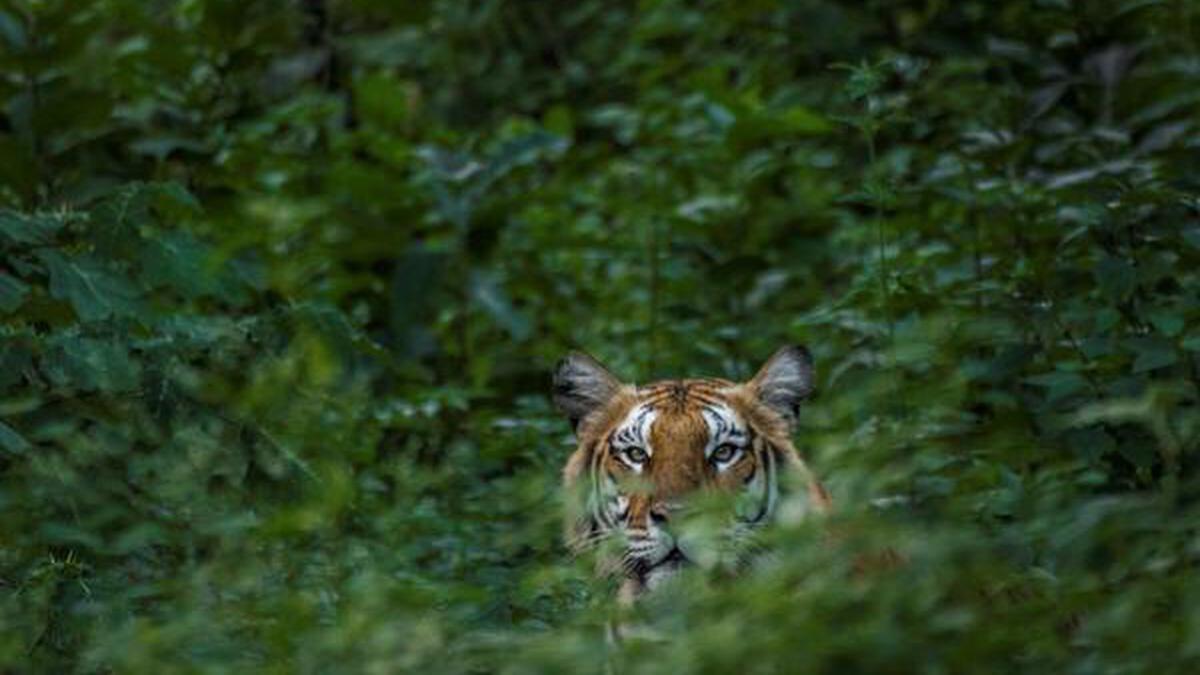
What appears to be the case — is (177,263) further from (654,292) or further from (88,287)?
(654,292)

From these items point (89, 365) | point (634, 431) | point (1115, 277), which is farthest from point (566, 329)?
point (89, 365)

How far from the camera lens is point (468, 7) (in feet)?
41.6

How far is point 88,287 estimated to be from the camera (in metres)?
6.13

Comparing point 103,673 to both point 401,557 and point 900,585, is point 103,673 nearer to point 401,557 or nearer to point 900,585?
point 401,557

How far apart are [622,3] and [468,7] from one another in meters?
0.82

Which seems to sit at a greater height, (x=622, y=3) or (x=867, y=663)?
(x=622, y=3)

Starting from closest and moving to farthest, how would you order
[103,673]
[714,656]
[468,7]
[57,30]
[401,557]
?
[714,656] < [103,673] < [401,557] < [57,30] < [468,7]

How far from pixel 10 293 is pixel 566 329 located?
11.1ft

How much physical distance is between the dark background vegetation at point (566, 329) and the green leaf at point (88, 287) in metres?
0.01

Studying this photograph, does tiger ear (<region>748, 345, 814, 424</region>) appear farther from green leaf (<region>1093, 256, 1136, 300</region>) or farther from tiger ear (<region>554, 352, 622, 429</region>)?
green leaf (<region>1093, 256, 1136, 300</region>)

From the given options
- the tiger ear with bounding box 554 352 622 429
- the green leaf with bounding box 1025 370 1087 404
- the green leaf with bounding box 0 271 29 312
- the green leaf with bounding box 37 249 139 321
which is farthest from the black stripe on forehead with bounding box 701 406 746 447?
the green leaf with bounding box 0 271 29 312

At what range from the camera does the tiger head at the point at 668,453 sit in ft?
17.6

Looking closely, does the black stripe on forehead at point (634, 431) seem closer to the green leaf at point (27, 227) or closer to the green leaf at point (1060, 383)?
the green leaf at point (1060, 383)

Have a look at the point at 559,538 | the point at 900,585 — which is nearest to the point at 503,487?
the point at 559,538
